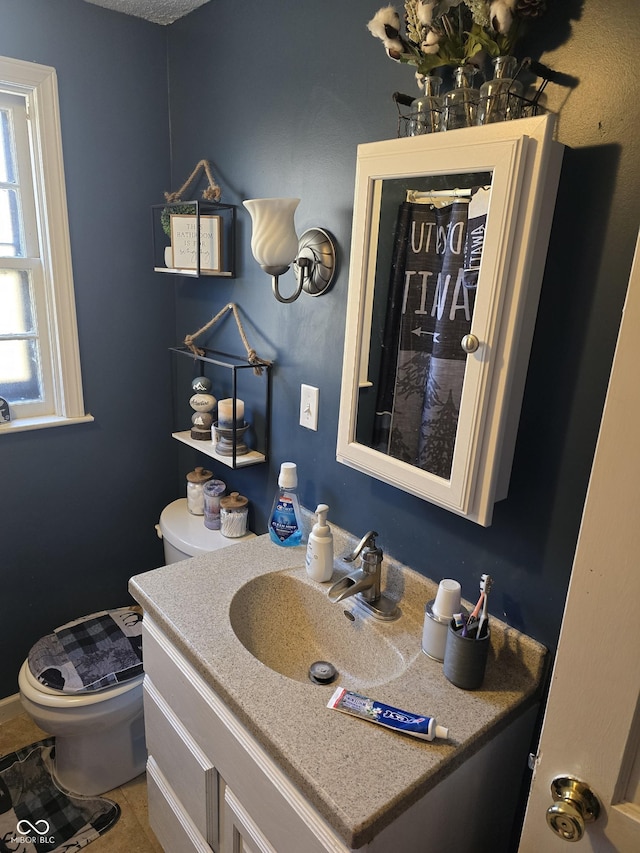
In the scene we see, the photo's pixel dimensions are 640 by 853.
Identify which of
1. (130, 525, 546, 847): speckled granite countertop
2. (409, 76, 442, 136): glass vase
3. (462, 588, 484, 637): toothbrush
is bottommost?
(130, 525, 546, 847): speckled granite countertop

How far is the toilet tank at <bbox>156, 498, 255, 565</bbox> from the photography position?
1.71 metres

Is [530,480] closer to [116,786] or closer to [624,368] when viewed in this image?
[624,368]

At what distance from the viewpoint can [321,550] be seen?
1275 mm

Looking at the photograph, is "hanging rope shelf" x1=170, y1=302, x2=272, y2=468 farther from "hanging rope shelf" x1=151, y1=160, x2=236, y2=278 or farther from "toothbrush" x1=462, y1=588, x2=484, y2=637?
"toothbrush" x1=462, y1=588, x2=484, y2=637

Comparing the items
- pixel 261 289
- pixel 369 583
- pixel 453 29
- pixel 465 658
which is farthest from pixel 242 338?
pixel 465 658

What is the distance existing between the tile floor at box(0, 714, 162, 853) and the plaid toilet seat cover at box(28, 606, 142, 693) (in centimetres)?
43

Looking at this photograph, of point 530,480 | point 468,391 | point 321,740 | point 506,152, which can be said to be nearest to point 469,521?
point 530,480

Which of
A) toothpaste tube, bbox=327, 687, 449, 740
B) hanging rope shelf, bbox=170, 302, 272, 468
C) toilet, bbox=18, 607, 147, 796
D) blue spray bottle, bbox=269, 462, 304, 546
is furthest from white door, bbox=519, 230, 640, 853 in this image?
toilet, bbox=18, 607, 147, 796

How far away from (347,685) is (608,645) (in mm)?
627

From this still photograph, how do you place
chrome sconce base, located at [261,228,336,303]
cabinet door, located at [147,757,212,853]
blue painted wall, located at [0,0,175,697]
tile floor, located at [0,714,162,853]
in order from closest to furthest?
cabinet door, located at [147,757,212,853] < chrome sconce base, located at [261,228,336,303] < tile floor, located at [0,714,162,853] < blue painted wall, located at [0,0,175,697]

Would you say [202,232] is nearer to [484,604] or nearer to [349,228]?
[349,228]

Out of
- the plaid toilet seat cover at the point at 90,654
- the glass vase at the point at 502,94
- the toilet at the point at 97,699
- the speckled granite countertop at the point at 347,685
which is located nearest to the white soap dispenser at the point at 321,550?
the speckled granite countertop at the point at 347,685

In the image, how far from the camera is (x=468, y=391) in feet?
3.18

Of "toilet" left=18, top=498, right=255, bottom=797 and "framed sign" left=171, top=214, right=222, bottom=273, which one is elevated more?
"framed sign" left=171, top=214, right=222, bottom=273
